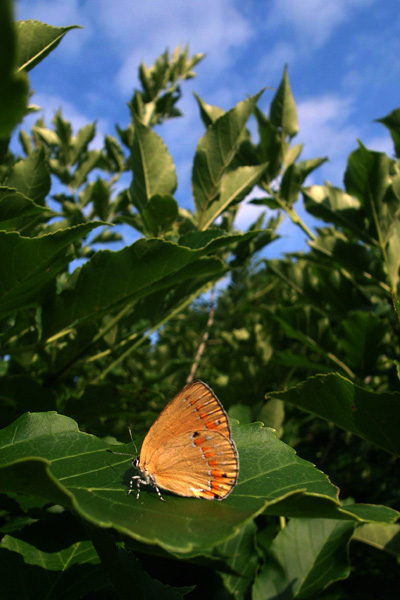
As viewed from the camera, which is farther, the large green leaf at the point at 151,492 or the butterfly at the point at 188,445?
the butterfly at the point at 188,445

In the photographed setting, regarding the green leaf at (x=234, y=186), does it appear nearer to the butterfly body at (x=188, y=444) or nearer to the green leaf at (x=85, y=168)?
the butterfly body at (x=188, y=444)

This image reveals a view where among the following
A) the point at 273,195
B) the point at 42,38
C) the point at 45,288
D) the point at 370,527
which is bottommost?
the point at 370,527

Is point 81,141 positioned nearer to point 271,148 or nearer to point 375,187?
point 271,148

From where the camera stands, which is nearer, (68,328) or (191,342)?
(68,328)

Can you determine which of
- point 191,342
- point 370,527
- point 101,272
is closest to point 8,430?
point 101,272

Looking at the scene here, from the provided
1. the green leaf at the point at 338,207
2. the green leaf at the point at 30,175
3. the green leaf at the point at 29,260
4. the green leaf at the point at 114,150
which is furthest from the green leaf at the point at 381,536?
the green leaf at the point at 114,150

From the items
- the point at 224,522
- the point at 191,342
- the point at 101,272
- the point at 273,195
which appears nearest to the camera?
the point at 224,522

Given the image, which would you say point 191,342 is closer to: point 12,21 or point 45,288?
point 45,288
